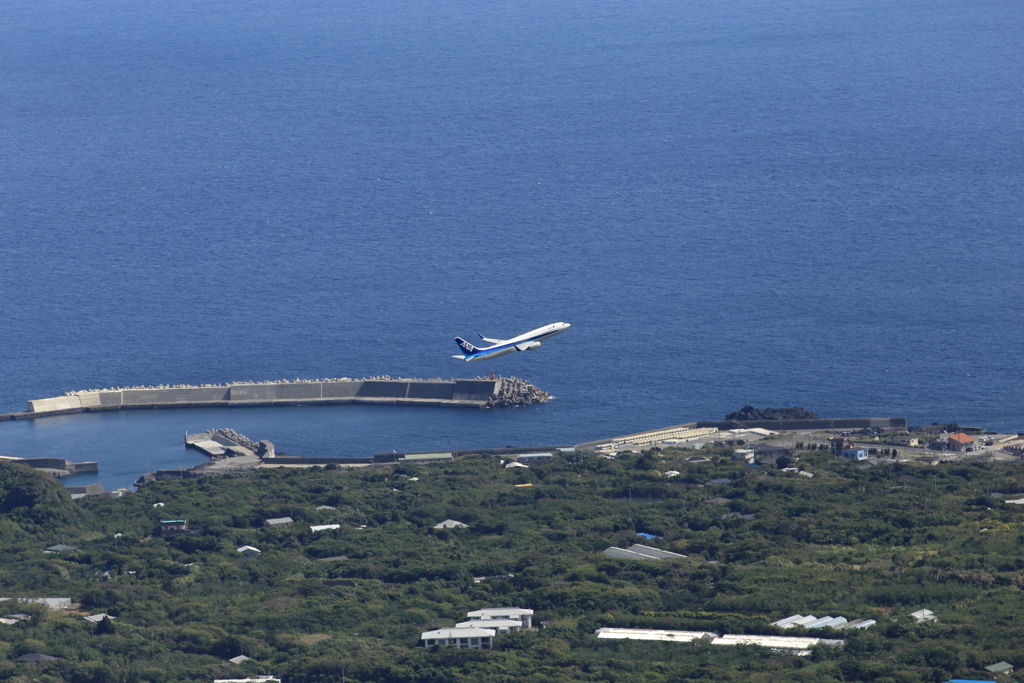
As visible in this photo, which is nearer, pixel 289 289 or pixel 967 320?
pixel 967 320

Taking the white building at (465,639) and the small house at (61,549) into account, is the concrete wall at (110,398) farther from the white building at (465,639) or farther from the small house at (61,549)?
the white building at (465,639)

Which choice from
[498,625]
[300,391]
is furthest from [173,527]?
[300,391]

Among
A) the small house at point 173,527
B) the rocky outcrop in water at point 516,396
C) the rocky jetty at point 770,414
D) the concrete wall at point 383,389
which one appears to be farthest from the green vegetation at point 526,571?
the concrete wall at point 383,389

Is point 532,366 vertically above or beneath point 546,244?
beneath

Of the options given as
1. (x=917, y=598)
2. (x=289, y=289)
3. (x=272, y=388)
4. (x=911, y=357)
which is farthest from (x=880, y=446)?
(x=289, y=289)

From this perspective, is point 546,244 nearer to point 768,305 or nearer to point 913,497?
point 768,305

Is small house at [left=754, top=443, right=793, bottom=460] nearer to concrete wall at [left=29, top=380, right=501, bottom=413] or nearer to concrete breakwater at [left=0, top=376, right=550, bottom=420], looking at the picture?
concrete breakwater at [left=0, top=376, right=550, bottom=420]

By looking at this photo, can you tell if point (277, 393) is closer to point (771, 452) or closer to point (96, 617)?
point (771, 452)
